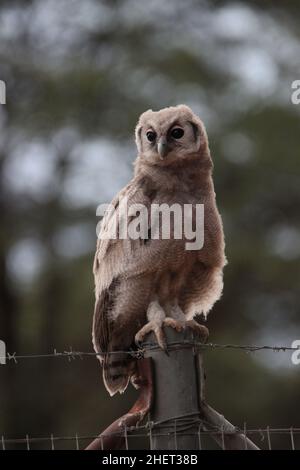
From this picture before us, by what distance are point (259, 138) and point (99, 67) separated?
1.92 m

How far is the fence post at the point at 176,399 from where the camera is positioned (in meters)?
2.61

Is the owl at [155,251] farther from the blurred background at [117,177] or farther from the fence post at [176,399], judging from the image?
the blurred background at [117,177]

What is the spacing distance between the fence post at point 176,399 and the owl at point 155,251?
2.17ft

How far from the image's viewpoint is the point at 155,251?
338 cm

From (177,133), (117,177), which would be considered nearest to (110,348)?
(177,133)

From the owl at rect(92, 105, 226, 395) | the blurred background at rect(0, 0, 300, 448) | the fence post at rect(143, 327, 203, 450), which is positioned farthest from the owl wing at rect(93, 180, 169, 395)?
the blurred background at rect(0, 0, 300, 448)

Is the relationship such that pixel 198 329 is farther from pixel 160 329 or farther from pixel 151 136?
pixel 151 136

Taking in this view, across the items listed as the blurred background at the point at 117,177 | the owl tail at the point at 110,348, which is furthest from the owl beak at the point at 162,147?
the blurred background at the point at 117,177

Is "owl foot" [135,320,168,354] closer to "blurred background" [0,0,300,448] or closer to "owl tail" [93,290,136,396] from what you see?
"owl tail" [93,290,136,396]

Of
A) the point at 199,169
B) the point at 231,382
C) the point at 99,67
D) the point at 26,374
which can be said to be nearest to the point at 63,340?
the point at 26,374

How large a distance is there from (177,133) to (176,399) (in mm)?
1197

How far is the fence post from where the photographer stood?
2613 mm

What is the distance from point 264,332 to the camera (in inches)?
399

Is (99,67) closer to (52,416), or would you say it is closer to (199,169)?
(52,416)
